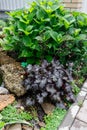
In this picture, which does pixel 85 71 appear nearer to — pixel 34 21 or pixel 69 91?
pixel 69 91

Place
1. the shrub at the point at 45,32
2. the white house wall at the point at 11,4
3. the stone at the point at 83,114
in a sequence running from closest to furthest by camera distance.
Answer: the stone at the point at 83,114
the shrub at the point at 45,32
the white house wall at the point at 11,4

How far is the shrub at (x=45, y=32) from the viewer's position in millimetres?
2580

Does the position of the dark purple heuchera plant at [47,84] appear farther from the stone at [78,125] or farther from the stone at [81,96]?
the stone at [78,125]

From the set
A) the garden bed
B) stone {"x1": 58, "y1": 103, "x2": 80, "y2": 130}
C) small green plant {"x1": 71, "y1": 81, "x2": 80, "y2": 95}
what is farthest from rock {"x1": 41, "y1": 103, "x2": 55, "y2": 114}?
small green plant {"x1": 71, "y1": 81, "x2": 80, "y2": 95}

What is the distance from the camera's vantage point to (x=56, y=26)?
2.64 m

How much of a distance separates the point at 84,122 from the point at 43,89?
2.02 feet

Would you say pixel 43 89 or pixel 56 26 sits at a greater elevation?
pixel 56 26

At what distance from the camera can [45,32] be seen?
255cm

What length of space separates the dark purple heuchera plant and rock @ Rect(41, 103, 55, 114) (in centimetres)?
6

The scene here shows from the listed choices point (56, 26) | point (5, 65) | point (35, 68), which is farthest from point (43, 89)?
point (56, 26)

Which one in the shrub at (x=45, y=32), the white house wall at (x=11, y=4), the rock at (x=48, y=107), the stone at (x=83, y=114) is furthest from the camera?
the white house wall at (x=11, y=4)

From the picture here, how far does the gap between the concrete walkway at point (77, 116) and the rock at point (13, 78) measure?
0.64m

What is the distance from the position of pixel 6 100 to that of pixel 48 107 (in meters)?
0.54

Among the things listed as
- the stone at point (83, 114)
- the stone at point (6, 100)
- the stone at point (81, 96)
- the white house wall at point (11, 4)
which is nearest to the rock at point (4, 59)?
the stone at point (6, 100)
